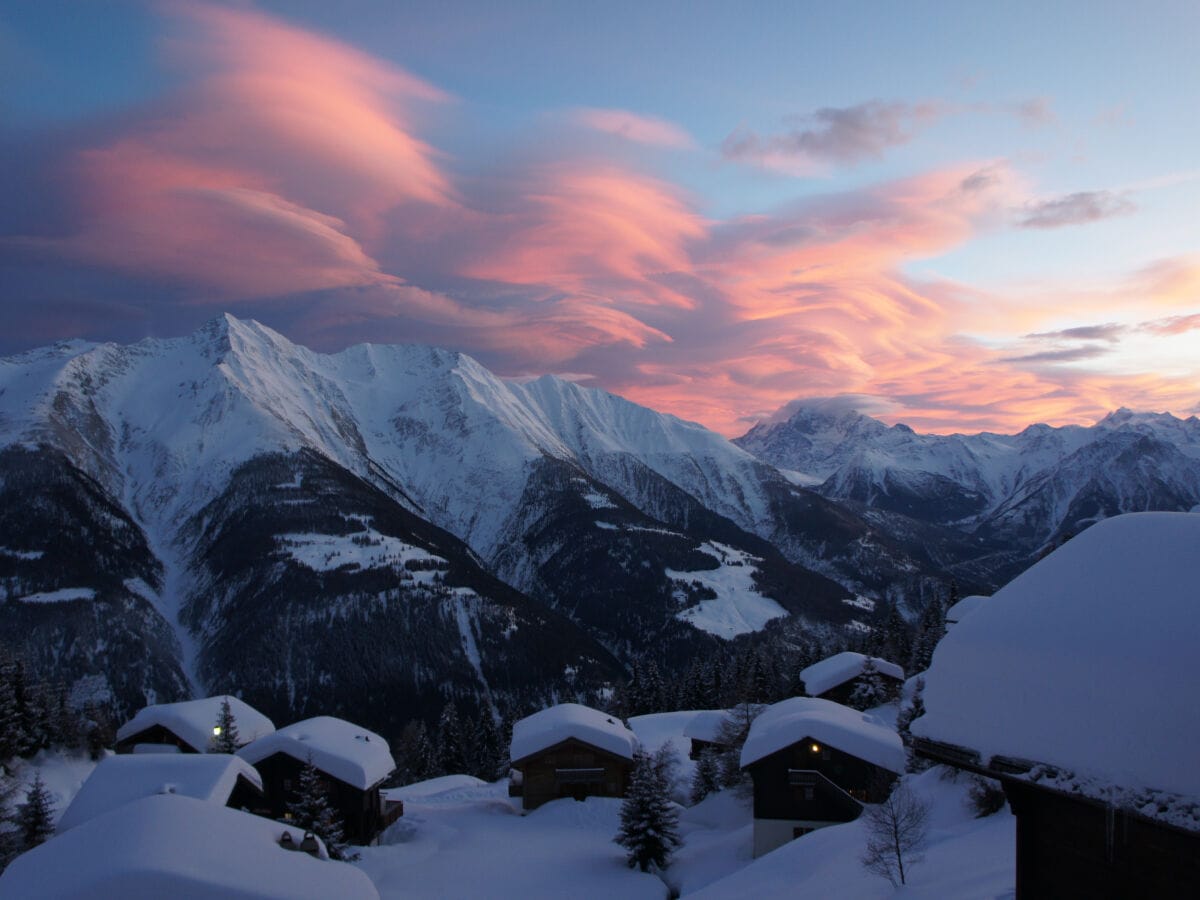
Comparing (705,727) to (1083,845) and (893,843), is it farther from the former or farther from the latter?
(1083,845)

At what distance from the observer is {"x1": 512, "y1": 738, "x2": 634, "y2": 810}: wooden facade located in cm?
4528

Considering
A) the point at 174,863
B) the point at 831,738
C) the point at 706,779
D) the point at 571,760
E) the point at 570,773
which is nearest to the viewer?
the point at 174,863

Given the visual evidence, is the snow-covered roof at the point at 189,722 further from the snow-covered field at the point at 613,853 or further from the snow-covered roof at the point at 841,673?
the snow-covered roof at the point at 841,673

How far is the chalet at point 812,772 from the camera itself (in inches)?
1259

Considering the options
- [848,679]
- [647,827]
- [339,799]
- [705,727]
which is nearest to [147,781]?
[339,799]

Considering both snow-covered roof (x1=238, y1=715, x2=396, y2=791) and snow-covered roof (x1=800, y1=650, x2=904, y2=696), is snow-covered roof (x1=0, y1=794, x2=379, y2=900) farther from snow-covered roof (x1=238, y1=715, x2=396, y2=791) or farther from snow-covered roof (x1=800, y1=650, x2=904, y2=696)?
snow-covered roof (x1=800, y1=650, x2=904, y2=696)

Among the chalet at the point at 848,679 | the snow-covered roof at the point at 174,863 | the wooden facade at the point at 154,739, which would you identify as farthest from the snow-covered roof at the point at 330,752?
the chalet at the point at 848,679

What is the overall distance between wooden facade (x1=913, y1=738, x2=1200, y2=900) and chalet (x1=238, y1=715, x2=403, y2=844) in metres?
35.7

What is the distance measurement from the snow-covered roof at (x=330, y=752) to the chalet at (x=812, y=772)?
1911 centimetres

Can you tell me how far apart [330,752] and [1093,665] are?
39.0 meters

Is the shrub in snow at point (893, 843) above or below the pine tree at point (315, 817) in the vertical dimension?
above

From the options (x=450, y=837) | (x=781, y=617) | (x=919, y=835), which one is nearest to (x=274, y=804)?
(x=450, y=837)

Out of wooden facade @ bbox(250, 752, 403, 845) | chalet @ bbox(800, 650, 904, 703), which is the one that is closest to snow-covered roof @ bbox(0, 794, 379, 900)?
wooden facade @ bbox(250, 752, 403, 845)

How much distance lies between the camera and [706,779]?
44.2m
